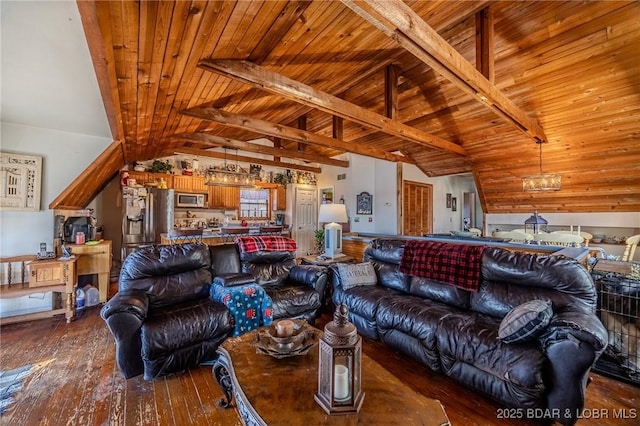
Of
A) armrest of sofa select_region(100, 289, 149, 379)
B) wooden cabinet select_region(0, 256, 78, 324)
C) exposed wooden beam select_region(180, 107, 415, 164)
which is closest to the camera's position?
armrest of sofa select_region(100, 289, 149, 379)

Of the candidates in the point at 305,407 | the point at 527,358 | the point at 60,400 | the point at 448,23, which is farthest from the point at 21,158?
the point at 527,358

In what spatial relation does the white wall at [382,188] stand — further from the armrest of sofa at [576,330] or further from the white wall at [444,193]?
the armrest of sofa at [576,330]

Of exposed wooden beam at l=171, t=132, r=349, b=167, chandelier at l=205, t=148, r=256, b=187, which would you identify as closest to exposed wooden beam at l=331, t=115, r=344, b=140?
exposed wooden beam at l=171, t=132, r=349, b=167

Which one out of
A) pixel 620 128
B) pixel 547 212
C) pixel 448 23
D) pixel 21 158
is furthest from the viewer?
pixel 547 212

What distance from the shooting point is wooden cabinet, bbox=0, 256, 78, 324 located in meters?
3.08

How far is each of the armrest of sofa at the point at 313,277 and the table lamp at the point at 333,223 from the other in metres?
0.85

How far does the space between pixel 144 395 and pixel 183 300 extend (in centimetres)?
87

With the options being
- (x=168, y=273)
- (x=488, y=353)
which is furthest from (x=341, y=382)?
(x=168, y=273)

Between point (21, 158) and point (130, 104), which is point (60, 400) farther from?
point (21, 158)

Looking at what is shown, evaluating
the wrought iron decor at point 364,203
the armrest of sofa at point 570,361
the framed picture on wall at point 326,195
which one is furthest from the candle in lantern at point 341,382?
the framed picture on wall at point 326,195

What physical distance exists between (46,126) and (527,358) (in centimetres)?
524

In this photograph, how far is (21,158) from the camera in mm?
3213

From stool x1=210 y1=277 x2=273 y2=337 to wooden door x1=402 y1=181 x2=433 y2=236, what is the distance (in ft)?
15.3

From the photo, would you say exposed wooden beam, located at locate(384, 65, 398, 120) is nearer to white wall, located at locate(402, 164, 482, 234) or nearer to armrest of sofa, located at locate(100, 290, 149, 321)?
white wall, located at locate(402, 164, 482, 234)
